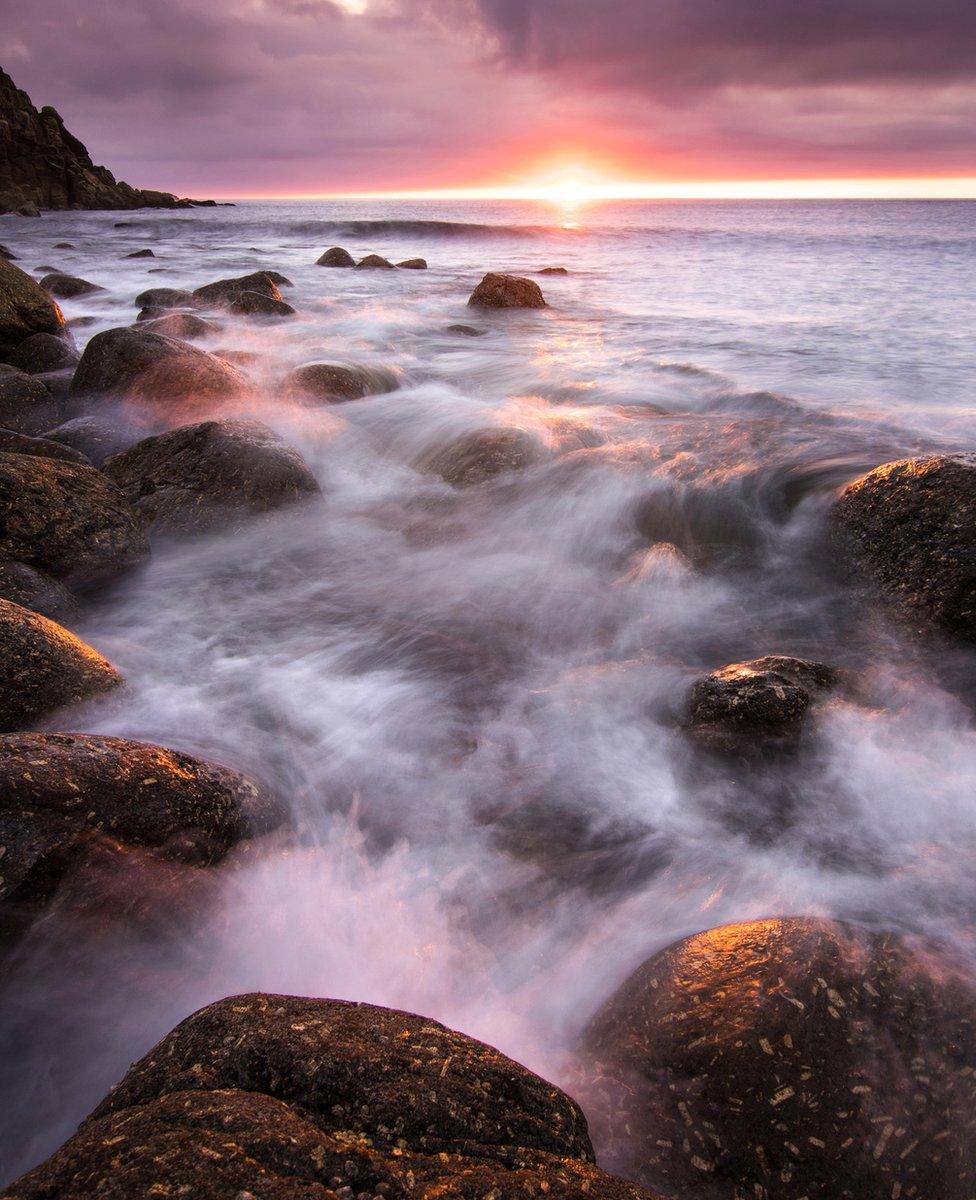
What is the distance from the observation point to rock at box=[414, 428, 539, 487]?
6.54m

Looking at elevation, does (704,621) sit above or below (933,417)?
below

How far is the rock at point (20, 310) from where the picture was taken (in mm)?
8422

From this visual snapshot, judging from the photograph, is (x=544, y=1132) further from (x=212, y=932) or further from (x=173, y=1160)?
(x=212, y=932)

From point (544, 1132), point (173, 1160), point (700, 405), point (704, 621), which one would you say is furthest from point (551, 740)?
point (700, 405)

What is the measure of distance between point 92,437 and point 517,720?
4.93 m

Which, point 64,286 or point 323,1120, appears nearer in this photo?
point 323,1120

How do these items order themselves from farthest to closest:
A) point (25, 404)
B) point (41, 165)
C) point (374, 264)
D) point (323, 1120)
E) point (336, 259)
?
1. point (41, 165)
2. point (336, 259)
3. point (374, 264)
4. point (25, 404)
5. point (323, 1120)

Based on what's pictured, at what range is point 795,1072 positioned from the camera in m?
1.86

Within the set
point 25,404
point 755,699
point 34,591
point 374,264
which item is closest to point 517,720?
point 755,699

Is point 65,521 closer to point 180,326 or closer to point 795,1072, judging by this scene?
point 795,1072

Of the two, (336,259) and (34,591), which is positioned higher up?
(336,259)

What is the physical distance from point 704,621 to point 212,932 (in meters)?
3.28

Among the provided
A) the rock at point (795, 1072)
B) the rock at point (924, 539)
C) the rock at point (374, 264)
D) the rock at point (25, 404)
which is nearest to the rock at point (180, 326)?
the rock at point (25, 404)

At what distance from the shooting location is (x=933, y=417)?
784 cm
